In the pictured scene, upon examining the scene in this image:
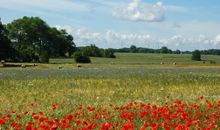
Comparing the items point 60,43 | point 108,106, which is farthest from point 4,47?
point 108,106

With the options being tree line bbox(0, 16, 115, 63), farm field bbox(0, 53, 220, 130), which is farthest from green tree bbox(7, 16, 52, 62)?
farm field bbox(0, 53, 220, 130)

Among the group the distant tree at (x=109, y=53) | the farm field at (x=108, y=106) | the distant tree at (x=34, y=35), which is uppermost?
the distant tree at (x=34, y=35)

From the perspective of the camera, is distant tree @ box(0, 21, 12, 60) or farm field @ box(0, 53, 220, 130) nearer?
farm field @ box(0, 53, 220, 130)

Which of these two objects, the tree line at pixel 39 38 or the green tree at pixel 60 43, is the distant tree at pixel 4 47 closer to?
the tree line at pixel 39 38

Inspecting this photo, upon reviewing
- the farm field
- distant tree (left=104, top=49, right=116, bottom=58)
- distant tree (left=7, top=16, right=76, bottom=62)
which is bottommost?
distant tree (left=104, top=49, right=116, bottom=58)

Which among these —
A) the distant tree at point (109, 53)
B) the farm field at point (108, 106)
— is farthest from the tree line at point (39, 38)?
the farm field at point (108, 106)

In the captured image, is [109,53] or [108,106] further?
[109,53]

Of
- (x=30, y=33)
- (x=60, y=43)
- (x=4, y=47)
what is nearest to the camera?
(x=4, y=47)

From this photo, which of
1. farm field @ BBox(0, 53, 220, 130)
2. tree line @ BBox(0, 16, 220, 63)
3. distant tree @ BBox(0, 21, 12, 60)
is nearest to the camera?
farm field @ BBox(0, 53, 220, 130)

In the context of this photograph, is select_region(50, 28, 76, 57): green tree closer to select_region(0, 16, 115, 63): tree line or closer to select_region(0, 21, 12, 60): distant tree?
select_region(0, 16, 115, 63): tree line

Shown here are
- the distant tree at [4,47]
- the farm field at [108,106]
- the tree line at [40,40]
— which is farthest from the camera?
the tree line at [40,40]

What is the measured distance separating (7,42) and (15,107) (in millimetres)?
77027

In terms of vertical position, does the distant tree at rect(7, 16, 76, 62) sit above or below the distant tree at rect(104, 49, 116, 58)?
above

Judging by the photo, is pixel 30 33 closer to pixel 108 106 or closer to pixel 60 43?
pixel 60 43
